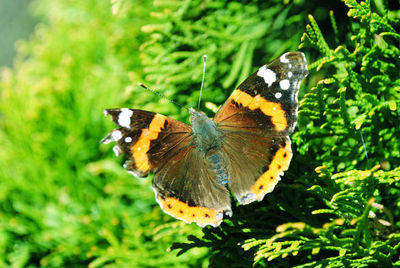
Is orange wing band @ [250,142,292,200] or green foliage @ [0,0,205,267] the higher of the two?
green foliage @ [0,0,205,267]

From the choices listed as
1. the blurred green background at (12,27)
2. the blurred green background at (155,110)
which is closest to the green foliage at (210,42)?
the blurred green background at (155,110)

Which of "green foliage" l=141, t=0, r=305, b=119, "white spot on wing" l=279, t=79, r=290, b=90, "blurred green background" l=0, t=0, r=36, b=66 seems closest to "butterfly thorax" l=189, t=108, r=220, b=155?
"green foliage" l=141, t=0, r=305, b=119

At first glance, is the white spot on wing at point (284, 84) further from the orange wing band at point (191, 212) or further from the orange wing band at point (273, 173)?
the orange wing band at point (191, 212)

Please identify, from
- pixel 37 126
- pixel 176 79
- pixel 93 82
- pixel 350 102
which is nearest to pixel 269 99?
pixel 350 102

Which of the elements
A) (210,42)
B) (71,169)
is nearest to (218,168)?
(210,42)

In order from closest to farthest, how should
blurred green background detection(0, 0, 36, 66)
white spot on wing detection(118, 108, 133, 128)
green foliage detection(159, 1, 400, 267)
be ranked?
green foliage detection(159, 1, 400, 267) < white spot on wing detection(118, 108, 133, 128) < blurred green background detection(0, 0, 36, 66)

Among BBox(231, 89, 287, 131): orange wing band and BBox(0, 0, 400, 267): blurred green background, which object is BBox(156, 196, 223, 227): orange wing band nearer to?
BBox(0, 0, 400, 267): blurred green background

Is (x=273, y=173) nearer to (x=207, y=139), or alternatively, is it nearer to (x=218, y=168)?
Result: (x=218, y=168)
